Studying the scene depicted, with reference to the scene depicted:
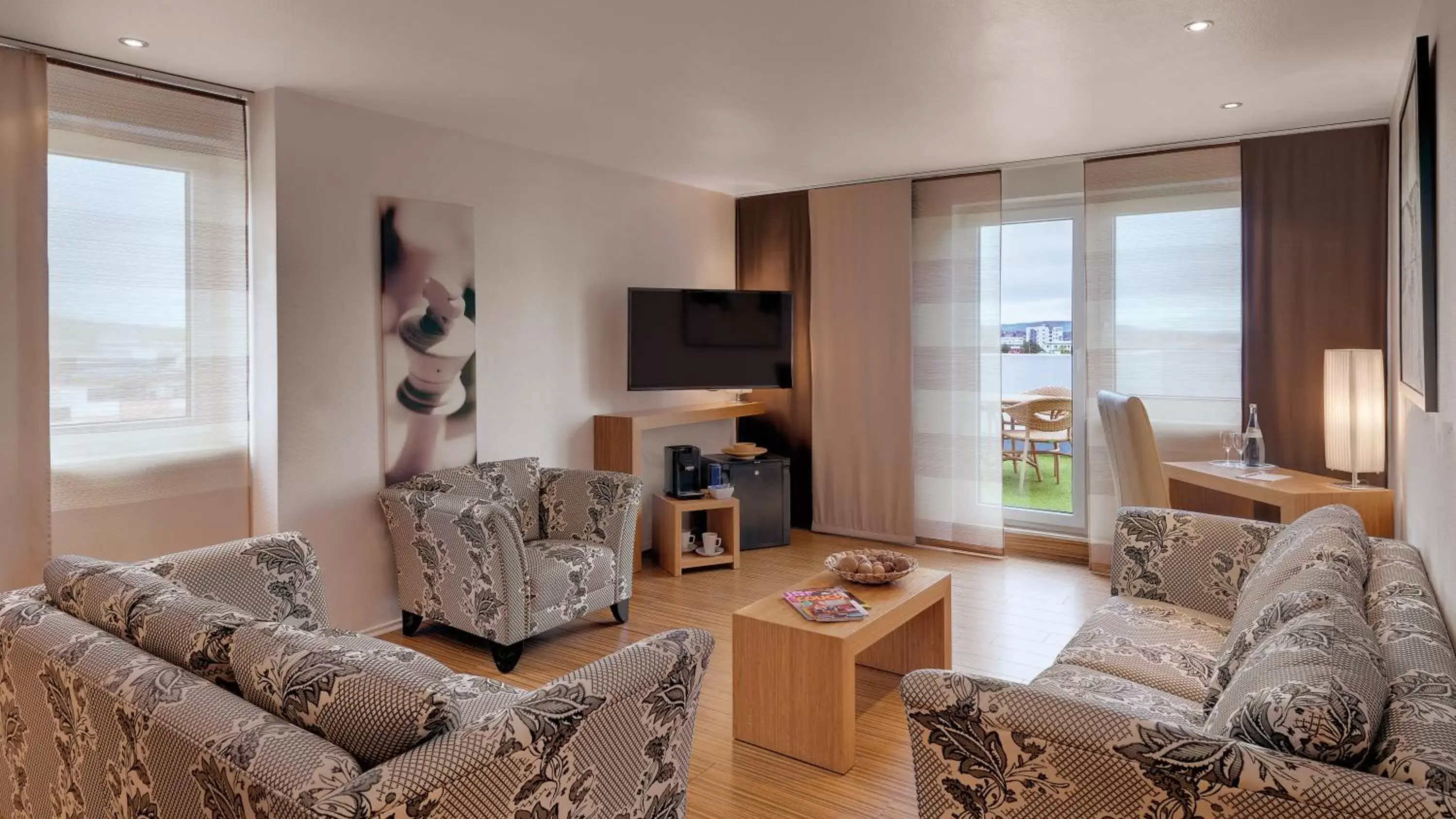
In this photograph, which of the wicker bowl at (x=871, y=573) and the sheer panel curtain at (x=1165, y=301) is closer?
the wicker bowl at (x=871, y=573)

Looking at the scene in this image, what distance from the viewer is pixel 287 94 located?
370 cm

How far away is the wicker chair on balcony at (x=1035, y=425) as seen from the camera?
6.62m

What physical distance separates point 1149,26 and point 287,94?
3.45 metres

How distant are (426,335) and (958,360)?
339cm

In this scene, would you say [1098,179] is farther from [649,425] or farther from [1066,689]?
[1066,689]

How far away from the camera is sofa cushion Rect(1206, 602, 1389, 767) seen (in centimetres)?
130

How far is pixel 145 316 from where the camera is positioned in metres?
3.50

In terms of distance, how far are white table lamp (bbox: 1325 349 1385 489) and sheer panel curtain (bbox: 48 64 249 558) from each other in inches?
197

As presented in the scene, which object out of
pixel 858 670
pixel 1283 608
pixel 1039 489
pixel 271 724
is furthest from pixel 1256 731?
pixel 1039 489

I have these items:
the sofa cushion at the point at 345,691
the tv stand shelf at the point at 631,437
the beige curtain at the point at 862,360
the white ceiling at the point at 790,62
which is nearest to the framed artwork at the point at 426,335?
the white ceiling at the point at 790,62

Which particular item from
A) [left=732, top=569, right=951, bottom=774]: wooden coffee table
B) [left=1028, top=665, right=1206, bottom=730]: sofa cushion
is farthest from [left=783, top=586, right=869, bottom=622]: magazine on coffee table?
[left=1028, top=665, right=1206, bottom=730]: sofa cushion

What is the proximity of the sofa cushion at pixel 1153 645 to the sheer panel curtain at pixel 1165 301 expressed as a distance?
2194 mm

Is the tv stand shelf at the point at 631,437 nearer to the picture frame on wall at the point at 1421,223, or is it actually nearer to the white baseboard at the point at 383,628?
the white baseboard at the point at 383,628

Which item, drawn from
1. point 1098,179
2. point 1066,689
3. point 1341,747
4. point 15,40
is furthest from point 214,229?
point 1098,179
